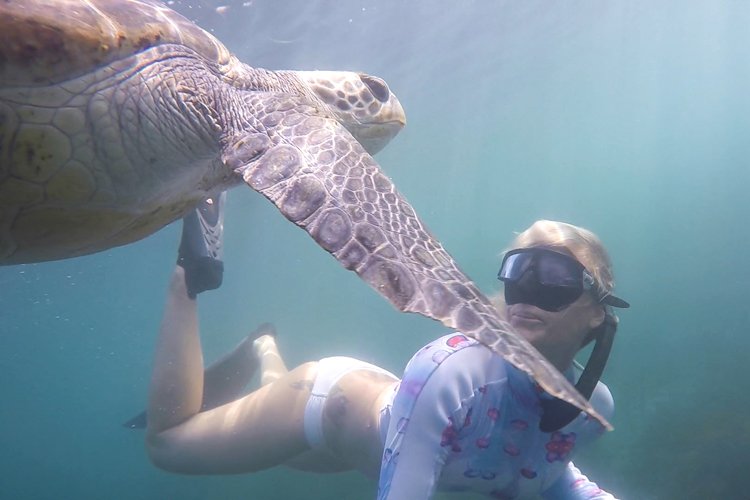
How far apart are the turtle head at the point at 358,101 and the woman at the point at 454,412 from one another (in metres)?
1.24

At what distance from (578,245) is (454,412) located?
1129 mm

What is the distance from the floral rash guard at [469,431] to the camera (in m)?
1.98

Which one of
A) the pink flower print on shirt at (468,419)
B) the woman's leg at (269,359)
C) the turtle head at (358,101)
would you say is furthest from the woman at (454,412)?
the turtle head at (358,101)

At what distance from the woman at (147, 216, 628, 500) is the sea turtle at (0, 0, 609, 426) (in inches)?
34.9

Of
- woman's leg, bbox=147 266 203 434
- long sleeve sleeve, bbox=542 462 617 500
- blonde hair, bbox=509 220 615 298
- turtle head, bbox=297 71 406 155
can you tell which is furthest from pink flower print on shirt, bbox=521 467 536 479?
woman's leg, bbox=147 266 203 434

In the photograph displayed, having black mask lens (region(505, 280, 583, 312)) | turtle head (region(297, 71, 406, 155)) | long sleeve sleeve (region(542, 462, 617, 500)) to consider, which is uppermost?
turtle head (region(297, 71, 406, 155))

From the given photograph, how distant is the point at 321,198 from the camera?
5.05ft

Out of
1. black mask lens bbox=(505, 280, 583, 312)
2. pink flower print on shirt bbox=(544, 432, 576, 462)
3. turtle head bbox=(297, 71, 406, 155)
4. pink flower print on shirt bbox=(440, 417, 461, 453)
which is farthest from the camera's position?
turtle head bbox=(297, 71, 406, 155)

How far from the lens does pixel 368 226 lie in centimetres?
146

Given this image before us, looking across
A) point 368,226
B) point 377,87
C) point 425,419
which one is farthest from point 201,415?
point 368,226

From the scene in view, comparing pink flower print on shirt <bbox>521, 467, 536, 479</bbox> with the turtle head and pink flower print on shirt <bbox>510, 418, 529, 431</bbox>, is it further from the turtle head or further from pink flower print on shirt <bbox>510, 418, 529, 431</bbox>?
the turtle head

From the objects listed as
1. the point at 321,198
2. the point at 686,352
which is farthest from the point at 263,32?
the point at 686,352

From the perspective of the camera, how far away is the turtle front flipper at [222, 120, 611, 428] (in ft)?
3.92

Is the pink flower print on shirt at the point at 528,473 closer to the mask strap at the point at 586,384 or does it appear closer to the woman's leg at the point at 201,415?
the mask strap at the point at 586,384
